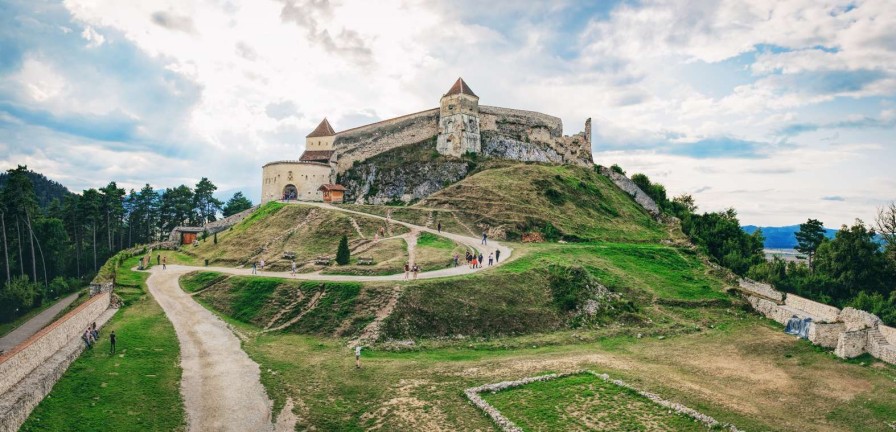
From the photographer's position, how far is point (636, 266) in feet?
138

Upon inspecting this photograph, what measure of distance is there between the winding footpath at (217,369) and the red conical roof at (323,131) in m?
39.4

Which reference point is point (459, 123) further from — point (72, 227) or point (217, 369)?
point (72, 227)

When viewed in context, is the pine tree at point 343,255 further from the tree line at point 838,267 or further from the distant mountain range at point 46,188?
the distant mountain range at point 46,188

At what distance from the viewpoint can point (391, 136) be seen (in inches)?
2844

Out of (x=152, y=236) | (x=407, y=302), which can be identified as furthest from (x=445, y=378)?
(x=152, y=236)

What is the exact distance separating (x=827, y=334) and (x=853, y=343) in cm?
155

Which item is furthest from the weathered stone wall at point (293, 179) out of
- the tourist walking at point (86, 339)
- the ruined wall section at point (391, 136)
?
the tourist walking at point (86, 339)

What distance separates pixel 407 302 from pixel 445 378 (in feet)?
29.4

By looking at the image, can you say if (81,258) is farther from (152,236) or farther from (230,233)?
(230,233)

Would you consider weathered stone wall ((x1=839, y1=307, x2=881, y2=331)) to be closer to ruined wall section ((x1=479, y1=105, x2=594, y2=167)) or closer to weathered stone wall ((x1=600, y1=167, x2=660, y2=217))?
weathered stone wall ((x1=600, y1=167, x2=660, y2=217))

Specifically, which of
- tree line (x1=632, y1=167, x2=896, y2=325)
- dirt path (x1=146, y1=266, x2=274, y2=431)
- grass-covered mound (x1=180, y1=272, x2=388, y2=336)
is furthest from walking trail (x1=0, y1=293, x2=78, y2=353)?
tree line (x1=632, y1=167, x2=896, y2=325)

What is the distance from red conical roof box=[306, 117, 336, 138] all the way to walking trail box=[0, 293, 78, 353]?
36.4 m

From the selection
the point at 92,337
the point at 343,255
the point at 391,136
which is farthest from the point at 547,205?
the point at 92,337

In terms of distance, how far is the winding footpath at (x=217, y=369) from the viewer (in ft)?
59.0
